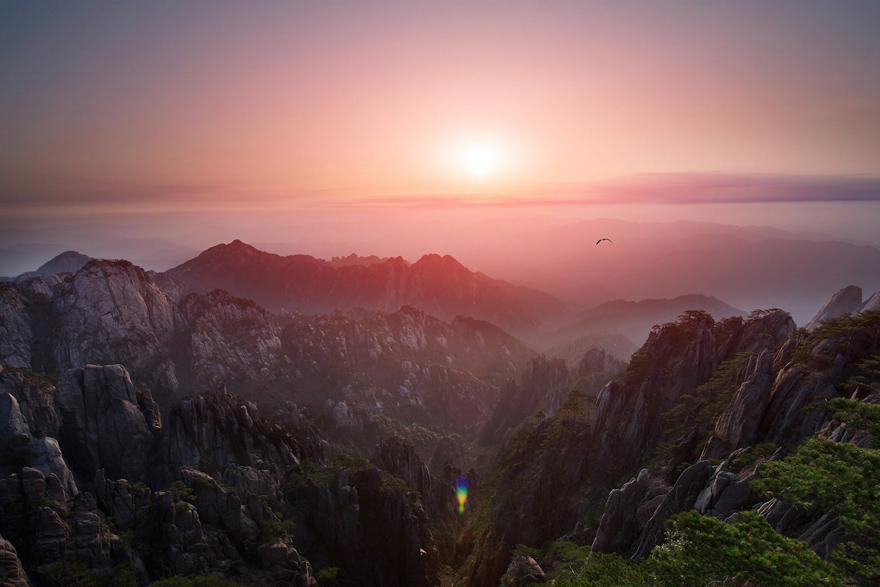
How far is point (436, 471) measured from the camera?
308 ft

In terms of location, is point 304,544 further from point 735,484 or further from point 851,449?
point 851,449

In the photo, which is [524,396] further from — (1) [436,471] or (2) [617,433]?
(2) [617,433]

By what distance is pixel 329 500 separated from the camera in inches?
2060

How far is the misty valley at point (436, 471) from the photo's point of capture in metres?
19.9

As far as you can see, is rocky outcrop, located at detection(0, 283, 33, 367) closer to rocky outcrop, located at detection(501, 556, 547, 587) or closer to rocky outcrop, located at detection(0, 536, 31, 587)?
rocky outcrop, located at detection(0, 536, 31, 587)

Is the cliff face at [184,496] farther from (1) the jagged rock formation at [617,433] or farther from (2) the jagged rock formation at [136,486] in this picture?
(1) the jagged rock formation at [617,433]

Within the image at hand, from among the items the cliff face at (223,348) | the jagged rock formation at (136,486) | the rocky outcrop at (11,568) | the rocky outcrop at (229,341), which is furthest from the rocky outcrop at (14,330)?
the rocky outcrop at (11,568)

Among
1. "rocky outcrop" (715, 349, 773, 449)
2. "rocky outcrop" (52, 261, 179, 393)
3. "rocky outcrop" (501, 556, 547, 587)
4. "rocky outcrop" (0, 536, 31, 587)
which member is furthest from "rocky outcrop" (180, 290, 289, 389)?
"rocky outcrop" (715, 349, 773, 449)

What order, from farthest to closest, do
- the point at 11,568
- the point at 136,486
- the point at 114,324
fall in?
the point at 114,324, the point at 136,486, the point at 11,568

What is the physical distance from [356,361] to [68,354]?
72.0 m

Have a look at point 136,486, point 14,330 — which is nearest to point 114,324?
point 14,330

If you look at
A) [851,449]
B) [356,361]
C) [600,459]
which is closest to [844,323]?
[851,449]

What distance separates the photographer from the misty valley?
65.2ft

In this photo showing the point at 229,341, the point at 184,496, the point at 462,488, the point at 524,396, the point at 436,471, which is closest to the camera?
the point at 184,496
